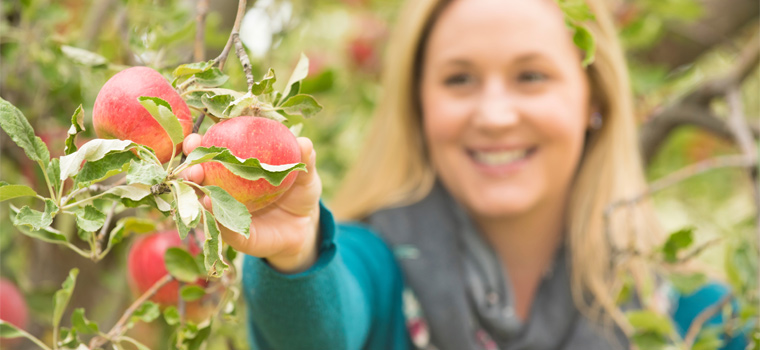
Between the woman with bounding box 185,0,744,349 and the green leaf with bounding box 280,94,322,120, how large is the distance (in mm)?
566

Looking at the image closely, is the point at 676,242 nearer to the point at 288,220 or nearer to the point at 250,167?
the point at 288,220

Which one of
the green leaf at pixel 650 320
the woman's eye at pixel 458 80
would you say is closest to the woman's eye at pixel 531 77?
the woman's eye at pixel 458 80

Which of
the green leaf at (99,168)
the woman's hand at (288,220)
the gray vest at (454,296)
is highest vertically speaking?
the green leaf at (99,168)

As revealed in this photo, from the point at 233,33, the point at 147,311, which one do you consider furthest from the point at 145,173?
the point at 147,311

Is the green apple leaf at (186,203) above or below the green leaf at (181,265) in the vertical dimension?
above

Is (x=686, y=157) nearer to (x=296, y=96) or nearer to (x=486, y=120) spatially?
(x=486, y=120)

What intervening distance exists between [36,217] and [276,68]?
4.20 ft

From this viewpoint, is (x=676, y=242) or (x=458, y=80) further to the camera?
(x=458, y=80)

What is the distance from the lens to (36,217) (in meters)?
0.51

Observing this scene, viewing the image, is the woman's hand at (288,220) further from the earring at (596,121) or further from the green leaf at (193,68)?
the earring at (596,121)

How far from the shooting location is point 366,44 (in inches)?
90.7

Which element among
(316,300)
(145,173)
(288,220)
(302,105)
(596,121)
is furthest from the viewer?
(596,121)

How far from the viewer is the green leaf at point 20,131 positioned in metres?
0.53

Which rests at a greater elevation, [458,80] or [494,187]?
[458,80]
